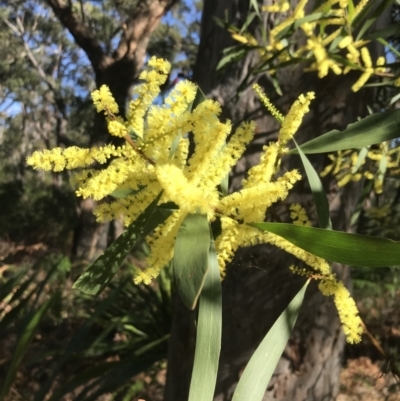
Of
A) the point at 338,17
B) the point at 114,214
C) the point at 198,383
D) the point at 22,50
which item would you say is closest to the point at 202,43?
the point at 338,17

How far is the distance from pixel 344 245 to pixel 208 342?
14 centimetres

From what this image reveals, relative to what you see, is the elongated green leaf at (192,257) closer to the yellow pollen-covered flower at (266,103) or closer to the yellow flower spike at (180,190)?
the yellow flower spike at (180,190)

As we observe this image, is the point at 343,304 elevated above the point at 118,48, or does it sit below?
below

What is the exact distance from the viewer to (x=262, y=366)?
479 millimetres

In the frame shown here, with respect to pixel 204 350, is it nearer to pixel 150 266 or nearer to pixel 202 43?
pixel 150 266

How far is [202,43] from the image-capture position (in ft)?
4.53

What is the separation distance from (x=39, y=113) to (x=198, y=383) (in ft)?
42.9

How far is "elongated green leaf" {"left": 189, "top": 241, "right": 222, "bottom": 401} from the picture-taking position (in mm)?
396

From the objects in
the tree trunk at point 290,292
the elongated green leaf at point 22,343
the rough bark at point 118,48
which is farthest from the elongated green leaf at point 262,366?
the rough bark at point 118,48

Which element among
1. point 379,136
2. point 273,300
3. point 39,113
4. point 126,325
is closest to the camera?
point 379,136

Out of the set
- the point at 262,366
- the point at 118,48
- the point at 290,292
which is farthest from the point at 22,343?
the point at 118,48

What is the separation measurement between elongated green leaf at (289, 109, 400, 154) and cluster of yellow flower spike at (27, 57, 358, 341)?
9cm

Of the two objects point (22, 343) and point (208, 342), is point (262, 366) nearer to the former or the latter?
point (208, 342)

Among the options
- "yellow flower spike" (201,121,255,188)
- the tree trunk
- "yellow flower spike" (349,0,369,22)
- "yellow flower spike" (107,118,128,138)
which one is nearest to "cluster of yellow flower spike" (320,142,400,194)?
the tree trunk
